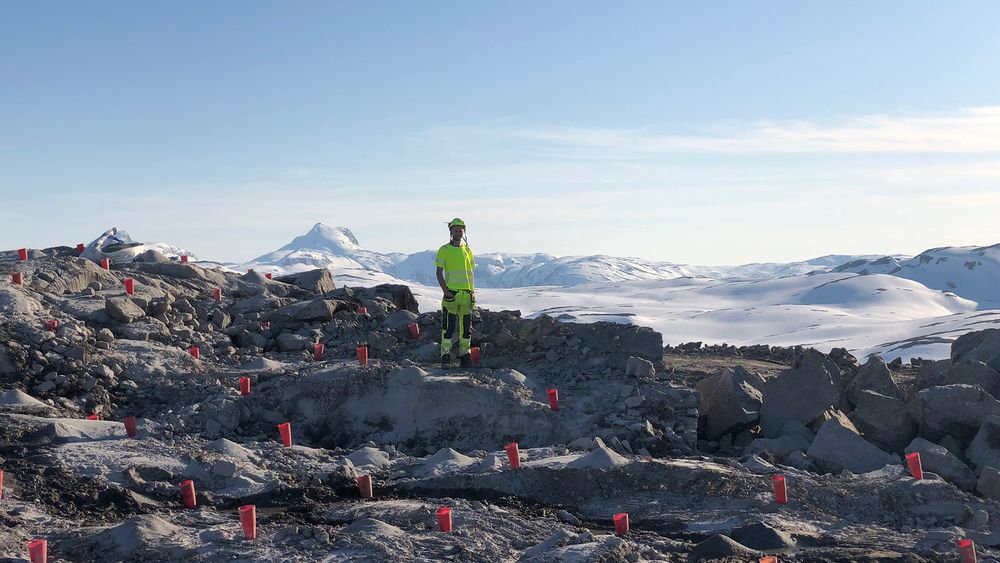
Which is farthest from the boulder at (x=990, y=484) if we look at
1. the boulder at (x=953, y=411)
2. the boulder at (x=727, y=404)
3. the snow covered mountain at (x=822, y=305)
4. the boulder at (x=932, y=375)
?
the snow covered mountain at (x=822, y=305)

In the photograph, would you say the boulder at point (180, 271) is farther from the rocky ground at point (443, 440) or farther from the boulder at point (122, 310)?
the boulder at point (122, 310)

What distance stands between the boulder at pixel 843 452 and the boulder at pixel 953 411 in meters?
1.15

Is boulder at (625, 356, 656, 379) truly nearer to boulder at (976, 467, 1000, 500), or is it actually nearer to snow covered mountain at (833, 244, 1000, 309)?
boulder at (976, 467, 1000, 500)

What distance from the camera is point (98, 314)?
42.0 ft

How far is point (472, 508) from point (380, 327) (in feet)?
21.6

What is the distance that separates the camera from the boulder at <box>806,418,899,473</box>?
929 centimetres

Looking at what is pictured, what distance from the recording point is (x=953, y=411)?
10266mm

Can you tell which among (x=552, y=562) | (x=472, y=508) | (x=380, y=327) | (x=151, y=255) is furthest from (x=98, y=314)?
(x=552, y=562)

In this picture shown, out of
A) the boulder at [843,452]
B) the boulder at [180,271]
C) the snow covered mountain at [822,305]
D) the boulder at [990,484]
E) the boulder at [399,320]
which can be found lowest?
the snow covered mountain at [822,305]

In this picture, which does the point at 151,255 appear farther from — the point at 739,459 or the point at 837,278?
the point at 837,278

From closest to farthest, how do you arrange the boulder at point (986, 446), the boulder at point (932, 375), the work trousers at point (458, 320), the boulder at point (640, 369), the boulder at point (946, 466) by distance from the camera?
the boulder at point (946, 466) → the boulder at point (986, 446) → the boulder at point (640, 369) → the work trousers at point (458, 320) → the boulder at point (932, 375)

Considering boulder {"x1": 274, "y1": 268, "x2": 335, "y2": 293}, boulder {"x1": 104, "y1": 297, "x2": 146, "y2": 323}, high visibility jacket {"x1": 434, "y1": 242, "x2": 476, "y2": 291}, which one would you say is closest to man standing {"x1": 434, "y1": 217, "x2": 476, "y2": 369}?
high visibility jacket {"x1": 434, "y1": 242, "x2": 476, "y2": 291}

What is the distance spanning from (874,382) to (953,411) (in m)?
1.46

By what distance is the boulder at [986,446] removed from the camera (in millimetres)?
9602
